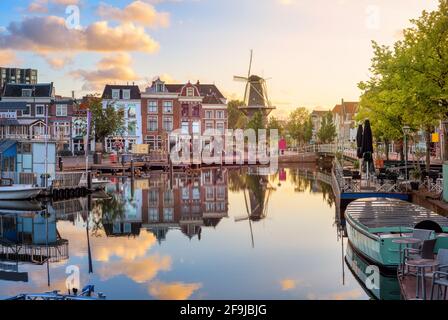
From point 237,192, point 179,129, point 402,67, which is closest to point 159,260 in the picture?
point 402,67

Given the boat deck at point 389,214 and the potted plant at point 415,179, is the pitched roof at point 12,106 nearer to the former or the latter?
the potted plant at point 415,179

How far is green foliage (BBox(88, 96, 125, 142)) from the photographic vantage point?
77.8m

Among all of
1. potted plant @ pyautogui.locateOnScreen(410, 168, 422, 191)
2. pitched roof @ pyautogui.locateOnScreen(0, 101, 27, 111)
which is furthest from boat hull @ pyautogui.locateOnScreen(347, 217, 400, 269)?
pitched roof @ pyautogui.locateOnScreen(0, 101, 27, 111)

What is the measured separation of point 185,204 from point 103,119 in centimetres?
4215

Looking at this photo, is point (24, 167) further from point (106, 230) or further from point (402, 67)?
point (402, 67)

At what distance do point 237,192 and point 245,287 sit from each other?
30553 millimetres

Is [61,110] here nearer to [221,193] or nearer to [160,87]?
[160,87]

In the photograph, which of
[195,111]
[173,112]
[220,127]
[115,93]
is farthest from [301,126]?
[115,93]

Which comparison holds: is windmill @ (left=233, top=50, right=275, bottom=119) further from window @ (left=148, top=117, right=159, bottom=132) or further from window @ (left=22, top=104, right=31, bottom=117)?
window @ (left=22, top=104, right=31, bottom=117)

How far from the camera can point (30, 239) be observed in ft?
86.9

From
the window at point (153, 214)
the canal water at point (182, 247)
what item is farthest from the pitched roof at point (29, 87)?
the window at point (153, 214)

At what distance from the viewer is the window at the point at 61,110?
84.4m

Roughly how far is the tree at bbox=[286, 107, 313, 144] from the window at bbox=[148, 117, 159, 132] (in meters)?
32.6

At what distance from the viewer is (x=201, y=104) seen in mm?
93500
